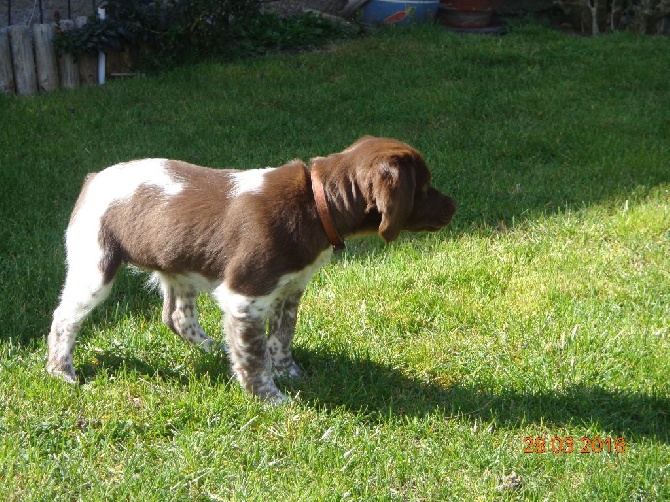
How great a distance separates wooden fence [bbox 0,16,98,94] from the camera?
8629 mm

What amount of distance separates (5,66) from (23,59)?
0.19m

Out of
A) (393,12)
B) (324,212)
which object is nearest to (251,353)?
(324,212)

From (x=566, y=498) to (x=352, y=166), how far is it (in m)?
1.71

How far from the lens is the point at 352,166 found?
3.95 m

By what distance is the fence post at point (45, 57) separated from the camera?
8727mm

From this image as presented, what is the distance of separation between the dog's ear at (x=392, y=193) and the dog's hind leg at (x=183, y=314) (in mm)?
1193

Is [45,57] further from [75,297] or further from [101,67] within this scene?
[75,297]

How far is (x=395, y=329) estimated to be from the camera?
478 centimetres

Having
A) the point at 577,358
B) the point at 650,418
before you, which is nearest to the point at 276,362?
the point at 577,358

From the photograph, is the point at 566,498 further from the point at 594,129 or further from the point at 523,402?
the point at 594,129

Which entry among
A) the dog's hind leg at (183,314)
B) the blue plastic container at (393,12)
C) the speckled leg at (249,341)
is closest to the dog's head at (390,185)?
the speckled leg at (249,341)

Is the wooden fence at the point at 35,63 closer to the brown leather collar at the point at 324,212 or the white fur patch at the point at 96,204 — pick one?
the white fur patch at the point at 96,204
